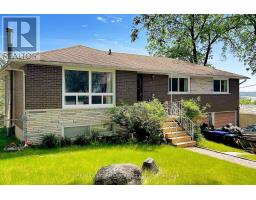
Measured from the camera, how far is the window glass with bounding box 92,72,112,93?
12.4 metres

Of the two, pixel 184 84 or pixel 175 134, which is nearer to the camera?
pixel 175 134

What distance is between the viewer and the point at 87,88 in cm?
1220

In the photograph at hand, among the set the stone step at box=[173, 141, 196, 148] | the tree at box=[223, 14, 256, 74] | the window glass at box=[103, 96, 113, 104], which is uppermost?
the tree at box=[223, 14, 256, 74]

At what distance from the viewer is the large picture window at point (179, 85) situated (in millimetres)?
16273

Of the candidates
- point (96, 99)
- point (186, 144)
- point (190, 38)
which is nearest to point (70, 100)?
point (96, 99)

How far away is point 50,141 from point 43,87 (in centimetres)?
219

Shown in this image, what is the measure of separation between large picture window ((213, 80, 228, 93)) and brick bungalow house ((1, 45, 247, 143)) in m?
3.11

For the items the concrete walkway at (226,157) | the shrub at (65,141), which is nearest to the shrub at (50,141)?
the shrub at (65,141)

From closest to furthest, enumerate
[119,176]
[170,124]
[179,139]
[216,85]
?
[119,176] < [179,139] < [170,124] < [216,85]

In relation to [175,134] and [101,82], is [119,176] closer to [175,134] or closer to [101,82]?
[175,134]

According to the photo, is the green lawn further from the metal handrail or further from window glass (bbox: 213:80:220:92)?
window glass (bbox: 213:80:220:92)

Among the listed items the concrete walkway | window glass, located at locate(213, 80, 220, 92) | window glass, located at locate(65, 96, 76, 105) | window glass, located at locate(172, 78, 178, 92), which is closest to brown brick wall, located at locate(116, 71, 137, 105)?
window glass, located at locate(65, 96, 76, 105)

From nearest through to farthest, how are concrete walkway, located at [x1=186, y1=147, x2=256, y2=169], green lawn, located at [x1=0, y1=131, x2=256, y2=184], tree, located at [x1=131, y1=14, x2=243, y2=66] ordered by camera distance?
green lawn, located at [x1=0, y1=131, x2=256, y2=184], concrete walkway, located at [x1=186, y1=147, x2=256, y2=169], tree, located at [x1=131, y1=14, x2=243, y2=66]
